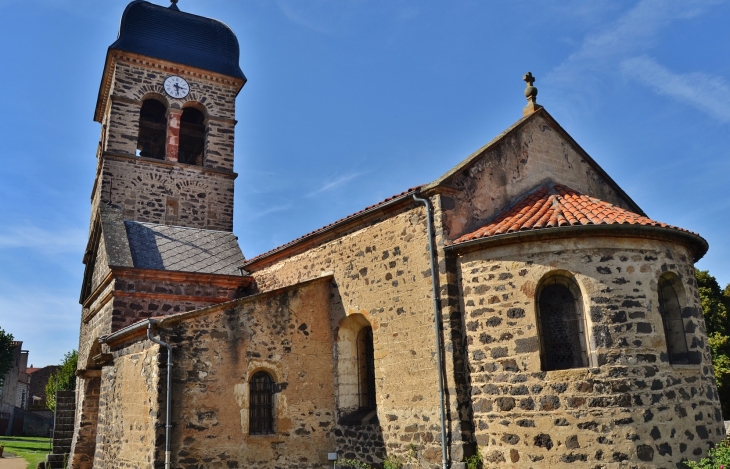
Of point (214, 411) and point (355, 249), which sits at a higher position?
point (355, 249)

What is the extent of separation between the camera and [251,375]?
1161 cm

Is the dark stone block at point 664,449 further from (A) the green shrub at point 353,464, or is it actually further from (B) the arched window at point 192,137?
(B) the arched window at point 192,137

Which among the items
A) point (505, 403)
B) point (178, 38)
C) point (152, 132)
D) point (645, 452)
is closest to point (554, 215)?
point (505, 403)

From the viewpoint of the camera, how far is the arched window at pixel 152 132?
22.0 meters

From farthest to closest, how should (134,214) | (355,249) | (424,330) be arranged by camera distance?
1. (134,214)
2. (355,249)
3. (424,330)

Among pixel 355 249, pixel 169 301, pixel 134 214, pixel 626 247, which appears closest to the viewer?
pixel 626 247

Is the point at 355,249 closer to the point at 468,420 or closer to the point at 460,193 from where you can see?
the point at 460,193

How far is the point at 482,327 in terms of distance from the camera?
388 inches

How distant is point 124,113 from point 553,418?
57.0 feet

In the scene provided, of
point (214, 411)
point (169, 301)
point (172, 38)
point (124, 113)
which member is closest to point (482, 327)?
point (214, 411)

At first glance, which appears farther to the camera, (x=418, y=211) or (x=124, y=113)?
(x=124, y=113)

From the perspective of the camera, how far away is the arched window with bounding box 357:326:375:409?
1216cm

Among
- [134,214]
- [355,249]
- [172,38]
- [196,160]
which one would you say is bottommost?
[355,249]

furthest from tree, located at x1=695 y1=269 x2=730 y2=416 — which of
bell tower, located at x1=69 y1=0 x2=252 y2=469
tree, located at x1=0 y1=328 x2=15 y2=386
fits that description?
tree, located at x1=0 y1=328 x2=15 y2=386
